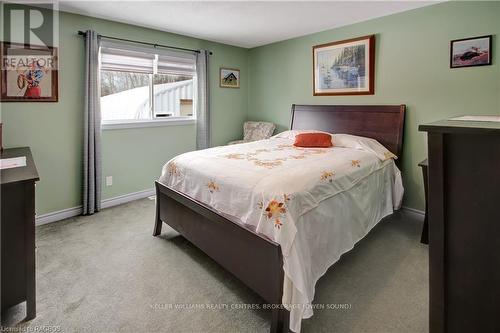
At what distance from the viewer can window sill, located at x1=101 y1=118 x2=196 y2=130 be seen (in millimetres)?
3641

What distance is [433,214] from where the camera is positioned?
93 cm

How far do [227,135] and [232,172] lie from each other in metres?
2.92

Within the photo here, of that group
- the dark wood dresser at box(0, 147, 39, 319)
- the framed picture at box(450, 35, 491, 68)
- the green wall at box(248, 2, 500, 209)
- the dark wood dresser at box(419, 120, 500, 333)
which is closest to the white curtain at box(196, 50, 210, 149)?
the green wall at box(248, 2, 500, 209)

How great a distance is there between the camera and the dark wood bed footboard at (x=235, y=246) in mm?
1631

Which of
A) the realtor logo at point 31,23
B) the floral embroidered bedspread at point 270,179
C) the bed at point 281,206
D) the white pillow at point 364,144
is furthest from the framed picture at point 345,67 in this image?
the realtor logo at point 31,23

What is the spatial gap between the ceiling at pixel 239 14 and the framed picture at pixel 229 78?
78 centimetres

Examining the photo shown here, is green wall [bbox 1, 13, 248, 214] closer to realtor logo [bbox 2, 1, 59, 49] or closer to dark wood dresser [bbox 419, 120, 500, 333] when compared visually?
realtor logo [bbox 2, 1, 59, 49]

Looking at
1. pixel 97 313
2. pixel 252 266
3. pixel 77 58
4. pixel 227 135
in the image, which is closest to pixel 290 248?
pixel 252 266

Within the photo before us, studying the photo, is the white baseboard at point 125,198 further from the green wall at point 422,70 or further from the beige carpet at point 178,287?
the green wall at point 422,70

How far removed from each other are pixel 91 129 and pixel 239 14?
2.16 m

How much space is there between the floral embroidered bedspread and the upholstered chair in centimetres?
162

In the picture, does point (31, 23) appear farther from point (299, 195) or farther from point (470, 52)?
point (470, 52)

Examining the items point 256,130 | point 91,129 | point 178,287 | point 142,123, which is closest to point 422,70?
point 256,130

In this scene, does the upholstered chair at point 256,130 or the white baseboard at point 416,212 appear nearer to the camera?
the white baseboard at point 416,212
